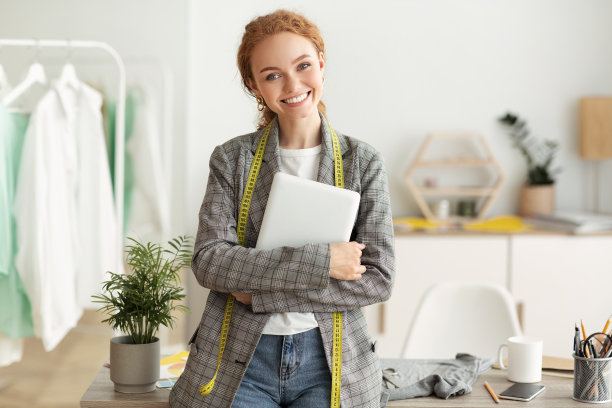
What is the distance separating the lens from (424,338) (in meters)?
2.41

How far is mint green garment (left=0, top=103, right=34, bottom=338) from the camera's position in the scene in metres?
2.73

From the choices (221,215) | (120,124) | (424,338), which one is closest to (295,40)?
(221,215)

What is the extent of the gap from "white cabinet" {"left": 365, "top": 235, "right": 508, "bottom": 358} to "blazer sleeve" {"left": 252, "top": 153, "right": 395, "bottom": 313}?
1.92 meters

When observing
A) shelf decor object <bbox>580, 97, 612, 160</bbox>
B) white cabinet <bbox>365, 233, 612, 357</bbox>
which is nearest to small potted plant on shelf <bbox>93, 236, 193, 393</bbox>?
white cabinet <bbox>365, 233, 612, 357</bbox>

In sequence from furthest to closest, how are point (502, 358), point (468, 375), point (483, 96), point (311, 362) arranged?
point (483, 96) < point (502, 358) < point (468, 375) < point (311, 362)

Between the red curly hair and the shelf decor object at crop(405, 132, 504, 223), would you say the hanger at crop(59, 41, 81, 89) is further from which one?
the shelf decor object at crop(405, 132, 504, 223)

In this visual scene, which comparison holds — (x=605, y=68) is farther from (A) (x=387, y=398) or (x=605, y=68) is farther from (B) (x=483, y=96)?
(A) (x=387, y=398)

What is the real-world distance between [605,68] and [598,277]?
1.18m

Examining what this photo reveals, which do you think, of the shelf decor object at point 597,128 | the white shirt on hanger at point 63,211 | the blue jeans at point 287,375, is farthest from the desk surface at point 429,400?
the shelf decor object at point 597,128

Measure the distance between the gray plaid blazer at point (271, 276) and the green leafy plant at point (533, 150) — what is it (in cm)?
245

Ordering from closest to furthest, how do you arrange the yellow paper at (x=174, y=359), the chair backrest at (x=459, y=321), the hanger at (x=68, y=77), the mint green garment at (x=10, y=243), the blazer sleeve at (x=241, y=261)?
the blazer sleeve at (x=241, y=261), the yellow paper at (x=174, y=359), the chair backrest at (x=459, y=321), the mint green garment at (x=10, y=243), the hanger at (x=68, y=77)

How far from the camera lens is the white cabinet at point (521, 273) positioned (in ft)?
11.5

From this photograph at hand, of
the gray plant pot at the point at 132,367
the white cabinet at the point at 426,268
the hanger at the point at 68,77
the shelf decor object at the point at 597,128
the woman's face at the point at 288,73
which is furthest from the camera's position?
the shelf decor object at the point at 597,128

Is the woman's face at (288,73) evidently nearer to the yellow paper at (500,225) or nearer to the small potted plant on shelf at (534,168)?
the yellow paper at (500,225)
